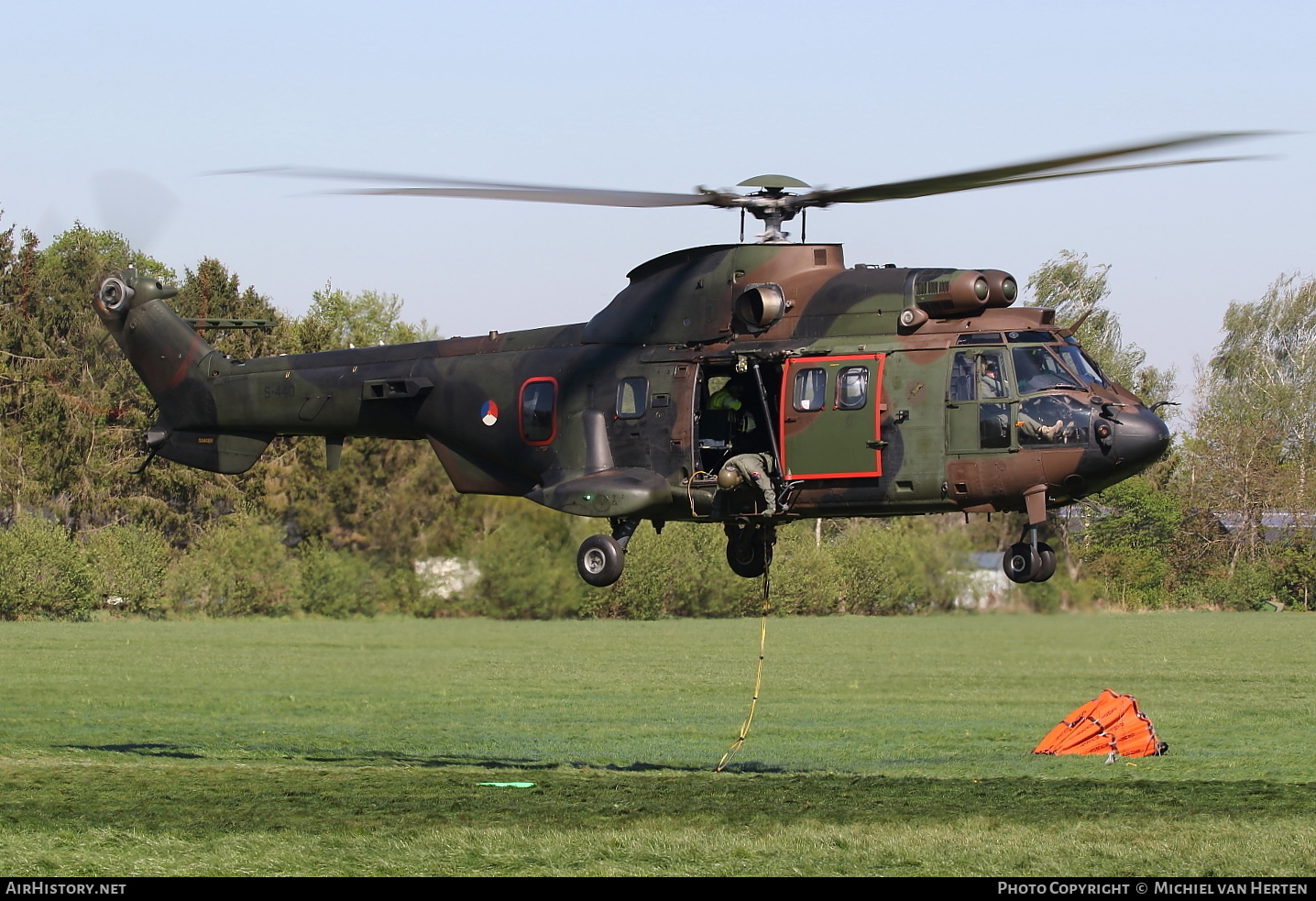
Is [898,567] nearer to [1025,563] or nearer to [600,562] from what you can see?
[600,562]

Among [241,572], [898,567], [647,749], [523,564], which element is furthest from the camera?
[241,572]

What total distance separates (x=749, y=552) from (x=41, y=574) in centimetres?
4313

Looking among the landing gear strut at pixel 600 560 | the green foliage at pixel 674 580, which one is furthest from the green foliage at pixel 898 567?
the landing gear strut at pixel 600 560

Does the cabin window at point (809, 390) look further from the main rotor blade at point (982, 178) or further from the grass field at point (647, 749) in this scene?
the grass field at point (647, 749)

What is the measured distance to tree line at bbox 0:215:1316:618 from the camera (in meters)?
43.1

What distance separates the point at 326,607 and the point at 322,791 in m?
→ 22.6

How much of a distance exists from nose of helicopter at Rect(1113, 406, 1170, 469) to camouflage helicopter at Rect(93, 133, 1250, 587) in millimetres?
25

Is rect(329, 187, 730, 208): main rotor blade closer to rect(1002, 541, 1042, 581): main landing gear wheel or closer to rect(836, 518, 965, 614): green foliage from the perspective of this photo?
rect(1002, 541, 1042, 581): main landing gear wheel

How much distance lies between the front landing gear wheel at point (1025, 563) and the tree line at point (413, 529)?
58.5 feet

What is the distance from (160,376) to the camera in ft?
80.3

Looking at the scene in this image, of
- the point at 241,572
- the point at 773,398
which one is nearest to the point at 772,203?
the point at 773,398

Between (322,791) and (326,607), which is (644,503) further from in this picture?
(326,607)

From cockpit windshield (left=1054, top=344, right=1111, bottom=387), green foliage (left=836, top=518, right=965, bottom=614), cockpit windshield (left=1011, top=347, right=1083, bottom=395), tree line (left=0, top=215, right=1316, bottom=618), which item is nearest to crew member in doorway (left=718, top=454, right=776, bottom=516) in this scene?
cockpit windshield (left=1011, top=347, right=1083, bottom=395)

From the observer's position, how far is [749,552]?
20.9 m
